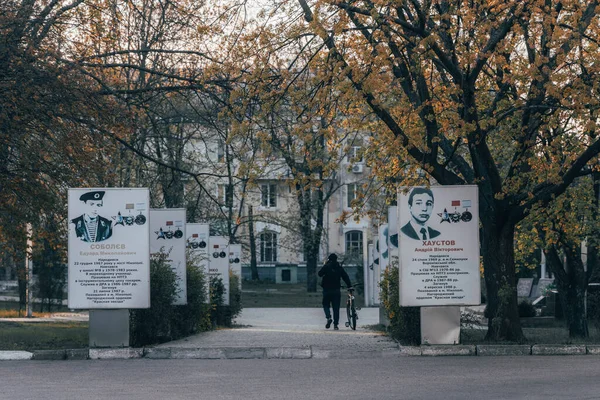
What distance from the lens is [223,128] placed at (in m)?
21.1

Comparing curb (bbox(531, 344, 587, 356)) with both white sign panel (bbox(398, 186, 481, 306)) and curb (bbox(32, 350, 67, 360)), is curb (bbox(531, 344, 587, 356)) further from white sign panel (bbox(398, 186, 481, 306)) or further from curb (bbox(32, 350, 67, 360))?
curb (bbox(32, 350, 67, 360))

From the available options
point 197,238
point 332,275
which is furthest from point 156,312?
Answer: point 332,275

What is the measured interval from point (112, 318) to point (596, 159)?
8866 mm

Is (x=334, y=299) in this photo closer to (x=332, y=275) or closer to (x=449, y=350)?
(x=332, y=275)

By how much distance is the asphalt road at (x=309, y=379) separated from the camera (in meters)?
10.8

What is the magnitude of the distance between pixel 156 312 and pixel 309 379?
5917 mm

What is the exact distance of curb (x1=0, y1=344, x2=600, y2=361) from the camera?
16.0 metres

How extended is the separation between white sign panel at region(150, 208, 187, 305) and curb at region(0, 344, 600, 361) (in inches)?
151

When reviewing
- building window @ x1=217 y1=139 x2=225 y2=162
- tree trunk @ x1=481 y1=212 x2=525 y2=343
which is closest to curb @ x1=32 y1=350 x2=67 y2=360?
building window @ x1=217 y1=139 x2=225 y2=162

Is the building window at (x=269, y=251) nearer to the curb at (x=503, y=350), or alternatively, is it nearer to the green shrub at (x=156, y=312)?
the green shrub at (x=156, y=312)

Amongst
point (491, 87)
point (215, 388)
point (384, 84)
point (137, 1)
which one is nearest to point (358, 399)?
point (215, 388)

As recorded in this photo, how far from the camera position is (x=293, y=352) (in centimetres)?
1630

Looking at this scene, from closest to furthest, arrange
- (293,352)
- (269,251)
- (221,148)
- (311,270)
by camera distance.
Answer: (293,352) < (221,148) < (311,270) < (269,251)

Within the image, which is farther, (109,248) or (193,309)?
(193,309)
